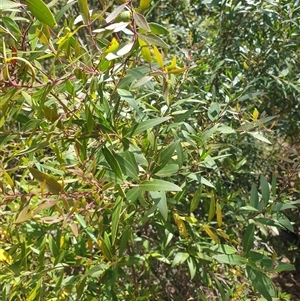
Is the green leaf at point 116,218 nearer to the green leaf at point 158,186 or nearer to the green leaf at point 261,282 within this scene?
the green leaf at point 158,186

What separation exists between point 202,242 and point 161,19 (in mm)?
1435

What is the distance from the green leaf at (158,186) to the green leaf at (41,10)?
1.29 ft

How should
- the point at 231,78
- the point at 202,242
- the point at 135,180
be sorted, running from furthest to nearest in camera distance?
the point at 231,78
the point at 202,242
the point at 135,180

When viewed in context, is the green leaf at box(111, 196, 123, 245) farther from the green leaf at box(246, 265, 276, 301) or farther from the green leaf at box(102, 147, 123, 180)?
the green leaf at box(246, 265, 276, 301)

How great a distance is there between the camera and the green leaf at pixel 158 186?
966 mm

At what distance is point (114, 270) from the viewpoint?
131 centimetres

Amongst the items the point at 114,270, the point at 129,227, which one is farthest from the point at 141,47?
the point at 114,270

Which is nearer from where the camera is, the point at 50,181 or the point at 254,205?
the point at 50,181

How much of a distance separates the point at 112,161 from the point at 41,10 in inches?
14.0

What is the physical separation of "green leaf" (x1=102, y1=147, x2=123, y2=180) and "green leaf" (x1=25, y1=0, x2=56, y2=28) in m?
0.30

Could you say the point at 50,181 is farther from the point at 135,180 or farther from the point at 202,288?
the point at 202,288

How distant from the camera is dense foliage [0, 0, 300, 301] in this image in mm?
933

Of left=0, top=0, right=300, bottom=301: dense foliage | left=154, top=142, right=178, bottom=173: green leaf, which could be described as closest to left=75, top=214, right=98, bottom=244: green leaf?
left=0, top=0, right=300, bottom=301: dense foliage

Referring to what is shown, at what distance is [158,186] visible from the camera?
97cm
